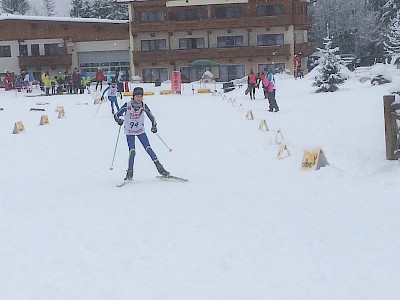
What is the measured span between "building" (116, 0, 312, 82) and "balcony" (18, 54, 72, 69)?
20.6 ft

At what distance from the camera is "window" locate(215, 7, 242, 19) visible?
56.4m

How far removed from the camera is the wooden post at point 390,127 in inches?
428

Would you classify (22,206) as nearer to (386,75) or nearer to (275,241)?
(275,241)

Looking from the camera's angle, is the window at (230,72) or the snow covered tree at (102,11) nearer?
the window at (230,72)

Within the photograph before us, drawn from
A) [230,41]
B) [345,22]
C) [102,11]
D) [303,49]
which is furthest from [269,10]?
[345,22]

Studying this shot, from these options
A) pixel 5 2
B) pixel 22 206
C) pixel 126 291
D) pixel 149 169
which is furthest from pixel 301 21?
pixel 5 2

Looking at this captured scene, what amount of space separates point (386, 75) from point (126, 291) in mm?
23704

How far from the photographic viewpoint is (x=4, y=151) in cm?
1714

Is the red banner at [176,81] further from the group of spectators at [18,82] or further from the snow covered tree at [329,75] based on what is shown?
the snow covered tree at [329,75]

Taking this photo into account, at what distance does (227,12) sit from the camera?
56.6 meters

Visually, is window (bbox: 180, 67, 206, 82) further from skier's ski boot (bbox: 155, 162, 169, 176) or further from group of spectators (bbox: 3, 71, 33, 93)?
skier's ski boot (bbox: 155, 162, 169, 176)

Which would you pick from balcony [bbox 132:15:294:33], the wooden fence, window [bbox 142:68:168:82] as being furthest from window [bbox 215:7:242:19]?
the wooden fence

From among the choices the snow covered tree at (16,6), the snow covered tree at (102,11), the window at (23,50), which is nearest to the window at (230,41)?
the window at (23,50)

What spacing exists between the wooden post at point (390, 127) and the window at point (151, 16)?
159ft
